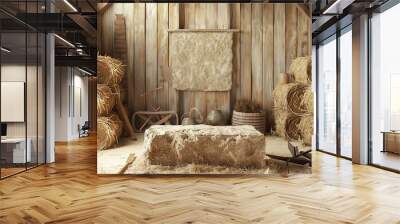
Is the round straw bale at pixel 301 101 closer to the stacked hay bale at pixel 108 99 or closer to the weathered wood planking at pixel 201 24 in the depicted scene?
the weathered wood planking at pixel 201 24

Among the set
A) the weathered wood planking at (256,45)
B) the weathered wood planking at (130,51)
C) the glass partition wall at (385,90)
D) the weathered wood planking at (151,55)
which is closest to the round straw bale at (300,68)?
the weathered wood planking at (256,45)

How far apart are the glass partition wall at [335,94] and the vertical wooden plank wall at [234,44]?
2.20 metres

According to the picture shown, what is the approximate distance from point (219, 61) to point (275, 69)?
2.66 ft

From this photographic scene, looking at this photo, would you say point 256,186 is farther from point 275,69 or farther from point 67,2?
point 67,2

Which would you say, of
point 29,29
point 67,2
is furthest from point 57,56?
point 67,2

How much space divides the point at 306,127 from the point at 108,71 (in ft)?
9.67

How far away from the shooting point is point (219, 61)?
194 inches

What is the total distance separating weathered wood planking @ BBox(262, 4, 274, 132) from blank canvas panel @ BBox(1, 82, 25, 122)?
3.76m

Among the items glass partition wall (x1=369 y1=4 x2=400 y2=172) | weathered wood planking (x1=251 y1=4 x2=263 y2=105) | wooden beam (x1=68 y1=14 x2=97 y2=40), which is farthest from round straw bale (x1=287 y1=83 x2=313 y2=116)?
wooden beam (x1=68 y1=14 x2=97 y2=40)

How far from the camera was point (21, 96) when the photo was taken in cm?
555

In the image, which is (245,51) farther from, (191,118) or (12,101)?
(12,101)

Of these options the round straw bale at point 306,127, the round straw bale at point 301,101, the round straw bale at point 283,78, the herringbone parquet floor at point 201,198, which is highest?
the round straw bale at point 283,78

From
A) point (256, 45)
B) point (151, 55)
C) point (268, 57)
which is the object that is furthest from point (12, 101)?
point (268, 57)

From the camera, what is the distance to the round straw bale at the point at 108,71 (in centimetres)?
487
